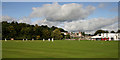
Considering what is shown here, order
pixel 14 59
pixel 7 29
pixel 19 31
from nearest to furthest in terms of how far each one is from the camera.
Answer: pixel 14 59, pixel 7 29, pixel 19 31

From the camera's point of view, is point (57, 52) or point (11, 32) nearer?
point (57, 52)

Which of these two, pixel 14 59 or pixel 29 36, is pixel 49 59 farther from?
pixel 29 36

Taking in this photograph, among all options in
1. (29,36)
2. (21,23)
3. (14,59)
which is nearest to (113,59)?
(14,59)

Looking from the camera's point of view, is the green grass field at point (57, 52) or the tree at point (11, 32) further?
the tree at point (11, 32)

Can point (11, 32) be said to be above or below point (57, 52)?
above

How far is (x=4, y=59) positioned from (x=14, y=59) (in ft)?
1.88

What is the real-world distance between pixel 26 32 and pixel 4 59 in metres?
73.9

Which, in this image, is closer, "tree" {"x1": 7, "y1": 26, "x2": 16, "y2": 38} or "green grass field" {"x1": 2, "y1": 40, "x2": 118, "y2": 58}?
"green grass field" {"x1": 2, "y1": 40, "x2": 118, "y2": 58}

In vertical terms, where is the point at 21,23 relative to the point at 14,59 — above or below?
above

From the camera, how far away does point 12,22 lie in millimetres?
96250

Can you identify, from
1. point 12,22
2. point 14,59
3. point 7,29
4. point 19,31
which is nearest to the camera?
point 14,59

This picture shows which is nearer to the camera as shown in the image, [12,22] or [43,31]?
[43,31]

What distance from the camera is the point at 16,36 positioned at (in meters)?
79.6

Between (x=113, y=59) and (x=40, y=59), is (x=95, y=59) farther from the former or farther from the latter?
(x=40, y=59)
